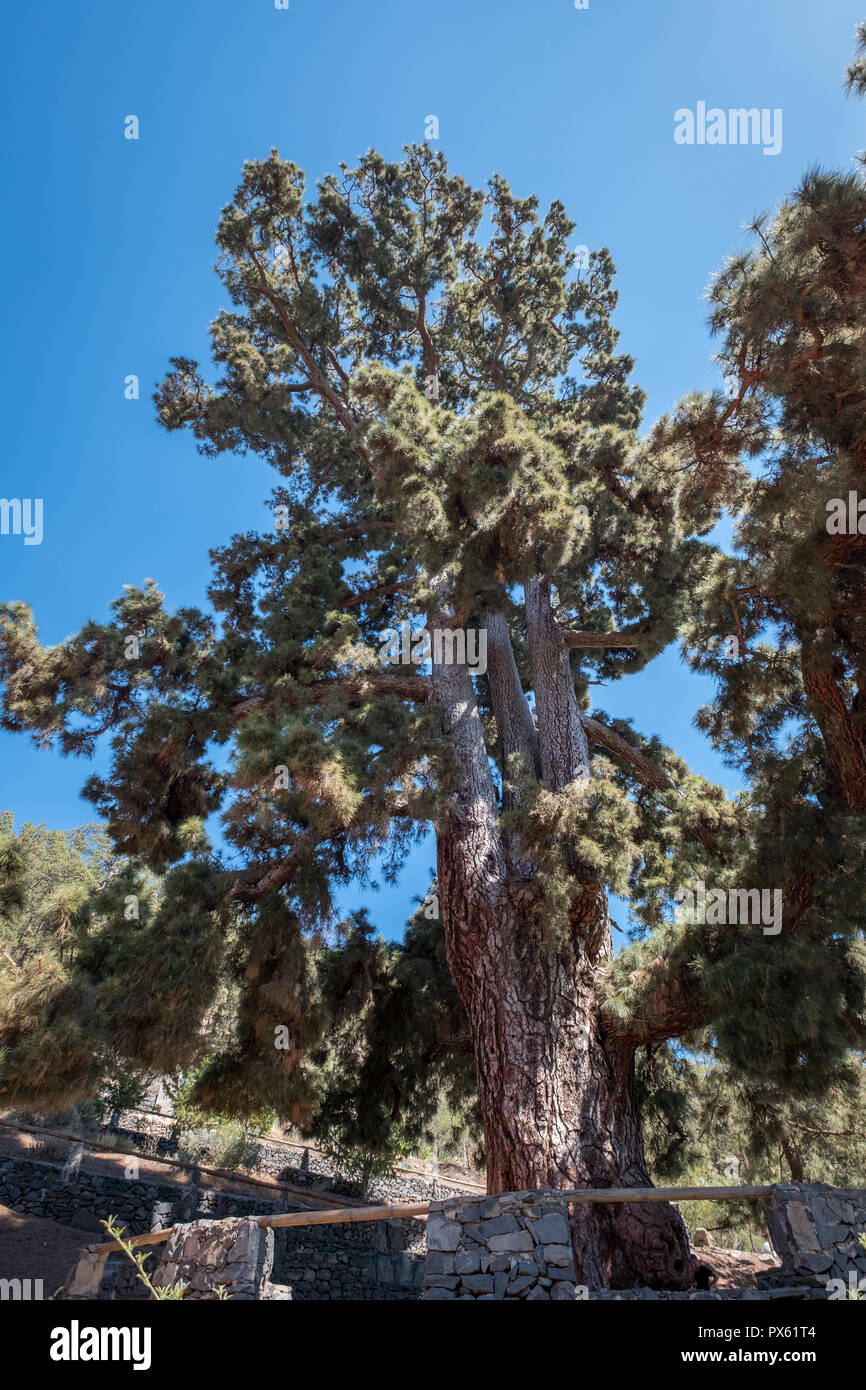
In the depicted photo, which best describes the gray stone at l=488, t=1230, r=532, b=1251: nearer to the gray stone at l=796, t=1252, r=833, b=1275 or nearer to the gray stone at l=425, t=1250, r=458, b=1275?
the gray stone at l=425, t=1250, r=458, b=1275

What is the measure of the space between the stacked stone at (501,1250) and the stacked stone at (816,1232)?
957 mm

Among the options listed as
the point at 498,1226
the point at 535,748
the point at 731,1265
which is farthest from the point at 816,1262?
the point at 731,1265

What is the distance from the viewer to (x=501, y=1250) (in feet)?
11.0

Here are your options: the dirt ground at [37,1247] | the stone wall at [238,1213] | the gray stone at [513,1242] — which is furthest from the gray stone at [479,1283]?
the stone wall at [238,1213]

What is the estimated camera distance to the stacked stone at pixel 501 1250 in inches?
128

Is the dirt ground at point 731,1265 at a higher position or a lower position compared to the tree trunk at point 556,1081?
lower

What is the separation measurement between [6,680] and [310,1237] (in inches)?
354

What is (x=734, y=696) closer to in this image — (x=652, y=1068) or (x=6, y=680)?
(x=652, y=1068)

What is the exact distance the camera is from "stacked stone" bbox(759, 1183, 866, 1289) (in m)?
3.12

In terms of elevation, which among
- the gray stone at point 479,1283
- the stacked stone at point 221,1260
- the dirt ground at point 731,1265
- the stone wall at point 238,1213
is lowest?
the stone wall at point 238,1213

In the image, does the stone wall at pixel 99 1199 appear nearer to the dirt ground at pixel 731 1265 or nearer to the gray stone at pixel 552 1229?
the dirt ground at pixel 731 1265

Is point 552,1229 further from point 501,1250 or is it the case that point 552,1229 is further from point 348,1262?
point 348,1262

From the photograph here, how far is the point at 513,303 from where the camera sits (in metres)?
9.91

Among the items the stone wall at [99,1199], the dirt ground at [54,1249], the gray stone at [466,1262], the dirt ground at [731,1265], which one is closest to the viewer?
the gray stone at [466,1262]
